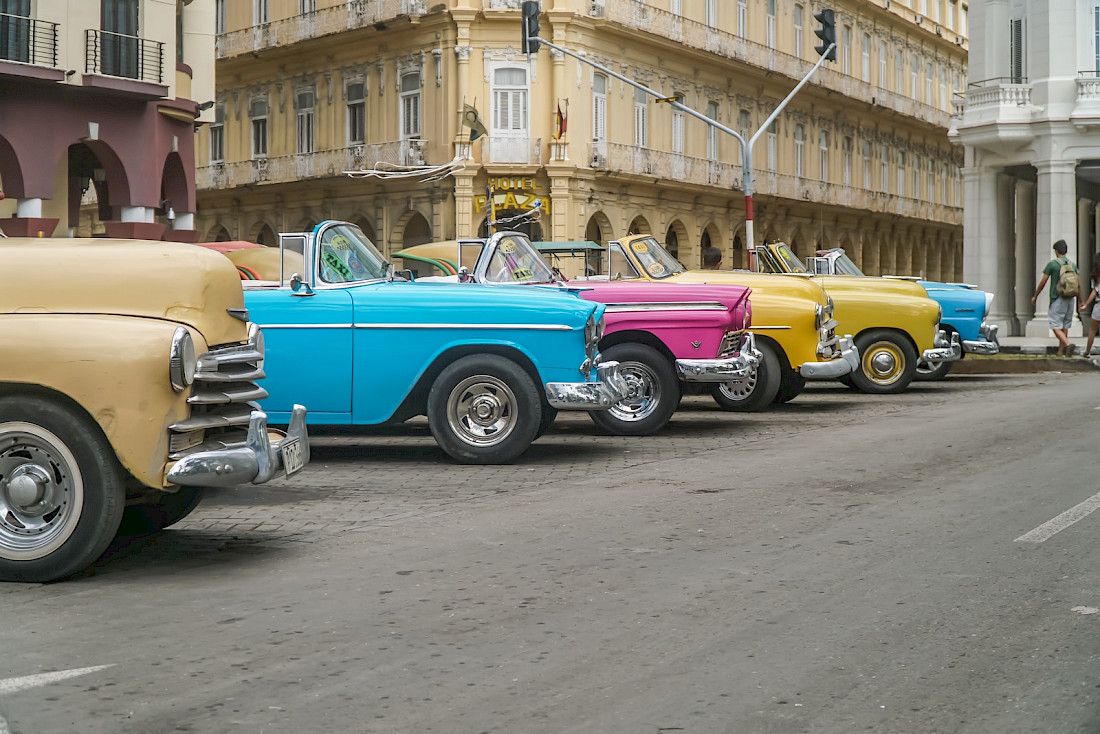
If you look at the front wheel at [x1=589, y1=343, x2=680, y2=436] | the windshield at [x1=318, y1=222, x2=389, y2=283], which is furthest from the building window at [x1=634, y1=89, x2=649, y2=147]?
the windshield at [x1=318, y1=222, x2=389, y2=283]

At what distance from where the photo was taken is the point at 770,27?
45.8 m

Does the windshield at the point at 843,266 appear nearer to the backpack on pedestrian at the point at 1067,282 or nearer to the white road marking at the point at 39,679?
the backpack on pedestrian at the point at 1067,282

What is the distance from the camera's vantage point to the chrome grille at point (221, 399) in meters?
6.25

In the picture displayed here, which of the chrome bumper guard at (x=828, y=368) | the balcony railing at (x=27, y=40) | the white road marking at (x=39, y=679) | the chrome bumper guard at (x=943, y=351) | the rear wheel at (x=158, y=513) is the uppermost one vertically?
the balcony railing at (x=27, y=40)

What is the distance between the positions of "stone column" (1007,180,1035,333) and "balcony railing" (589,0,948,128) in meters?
10.3

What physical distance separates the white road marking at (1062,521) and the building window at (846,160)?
44.5m

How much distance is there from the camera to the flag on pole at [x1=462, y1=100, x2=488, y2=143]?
3469cm

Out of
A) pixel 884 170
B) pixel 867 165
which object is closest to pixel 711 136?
pixel 867 165

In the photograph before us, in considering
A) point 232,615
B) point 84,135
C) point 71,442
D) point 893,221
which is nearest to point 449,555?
point 232,615

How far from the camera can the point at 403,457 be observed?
11.0 metres

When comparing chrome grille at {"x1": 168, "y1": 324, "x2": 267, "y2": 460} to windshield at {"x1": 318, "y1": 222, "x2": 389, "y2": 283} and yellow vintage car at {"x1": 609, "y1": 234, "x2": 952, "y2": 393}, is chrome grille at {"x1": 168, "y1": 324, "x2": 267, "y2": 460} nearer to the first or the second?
windshield at {"x1": 318, "y1": 222, "x2": 389, "y2": 283}

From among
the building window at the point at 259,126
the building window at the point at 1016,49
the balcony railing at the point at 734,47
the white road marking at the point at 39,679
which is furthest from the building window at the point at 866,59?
the white road marking at the point at 39,679

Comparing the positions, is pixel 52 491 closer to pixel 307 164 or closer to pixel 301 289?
pixel 301 289

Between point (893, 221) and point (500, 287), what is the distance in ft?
158
